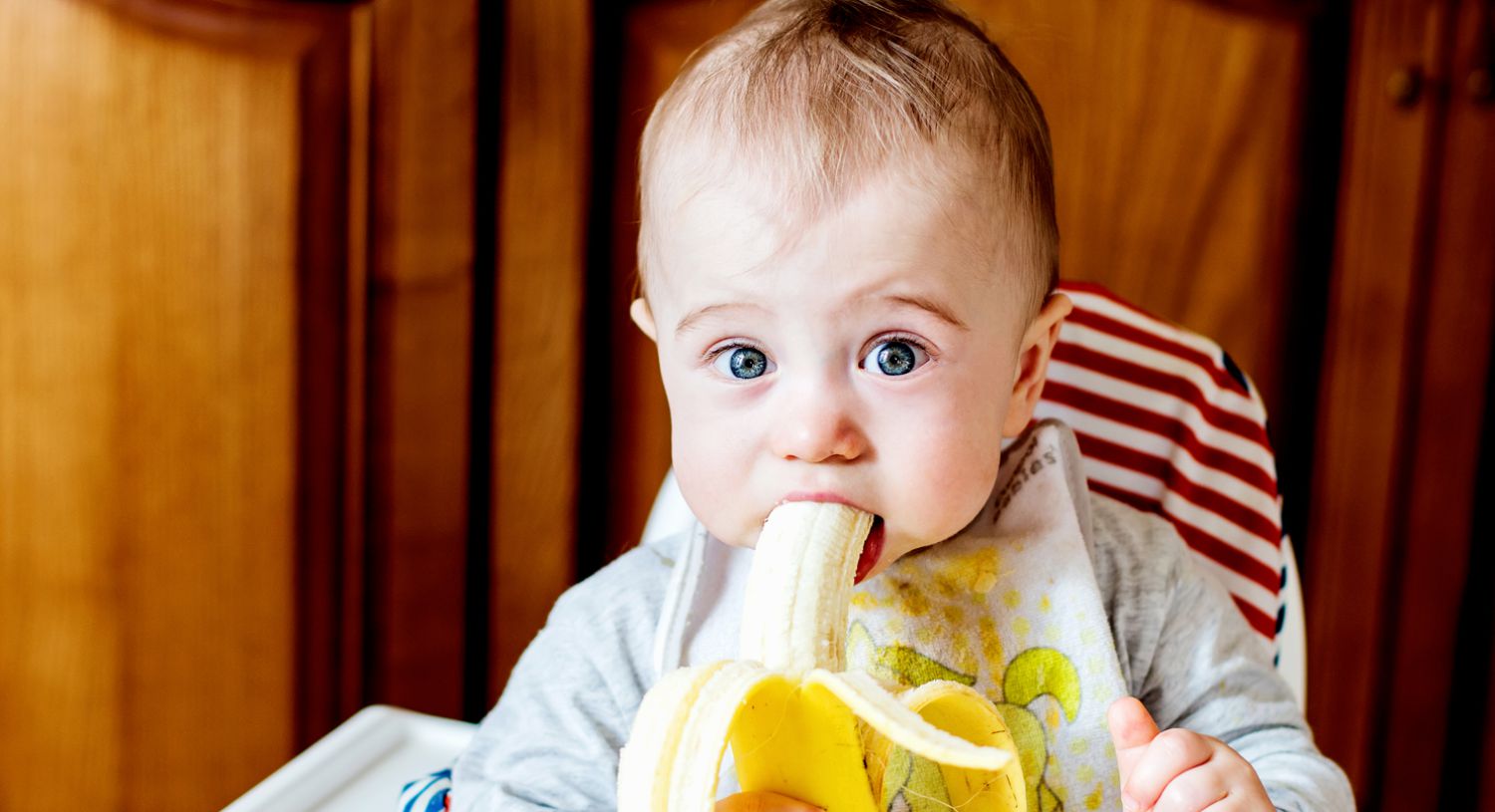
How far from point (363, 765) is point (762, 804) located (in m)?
0.35

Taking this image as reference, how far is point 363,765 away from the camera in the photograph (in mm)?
808

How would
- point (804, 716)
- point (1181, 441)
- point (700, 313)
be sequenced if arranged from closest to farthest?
point (804, 716) < point (700, 313) < point (1181, 441)

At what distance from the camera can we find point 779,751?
0.55 metres

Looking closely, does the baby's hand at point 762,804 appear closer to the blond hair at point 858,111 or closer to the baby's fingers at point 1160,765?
the baby's fingers at point 1160,765

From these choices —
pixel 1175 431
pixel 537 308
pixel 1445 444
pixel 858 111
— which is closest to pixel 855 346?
pixel 858 111

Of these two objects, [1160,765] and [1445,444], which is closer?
[1160,765]

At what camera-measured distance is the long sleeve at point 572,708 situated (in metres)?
0.69

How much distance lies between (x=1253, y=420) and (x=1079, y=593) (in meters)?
0.26

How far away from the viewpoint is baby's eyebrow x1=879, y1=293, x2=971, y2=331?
621mm

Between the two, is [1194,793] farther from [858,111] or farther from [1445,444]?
[1445,444]

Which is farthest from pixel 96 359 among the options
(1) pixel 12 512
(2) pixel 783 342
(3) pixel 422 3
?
(2) pixel 783 342

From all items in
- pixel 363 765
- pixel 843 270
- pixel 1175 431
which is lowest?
pixel 363 765

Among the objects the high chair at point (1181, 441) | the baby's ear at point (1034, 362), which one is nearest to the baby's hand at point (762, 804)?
the baby's ear at point (1034, 362)

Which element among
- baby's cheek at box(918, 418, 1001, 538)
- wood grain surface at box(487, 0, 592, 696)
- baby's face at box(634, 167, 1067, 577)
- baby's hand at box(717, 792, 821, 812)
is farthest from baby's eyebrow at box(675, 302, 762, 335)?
wood grain surface at box(487, 0, 592, 696)
